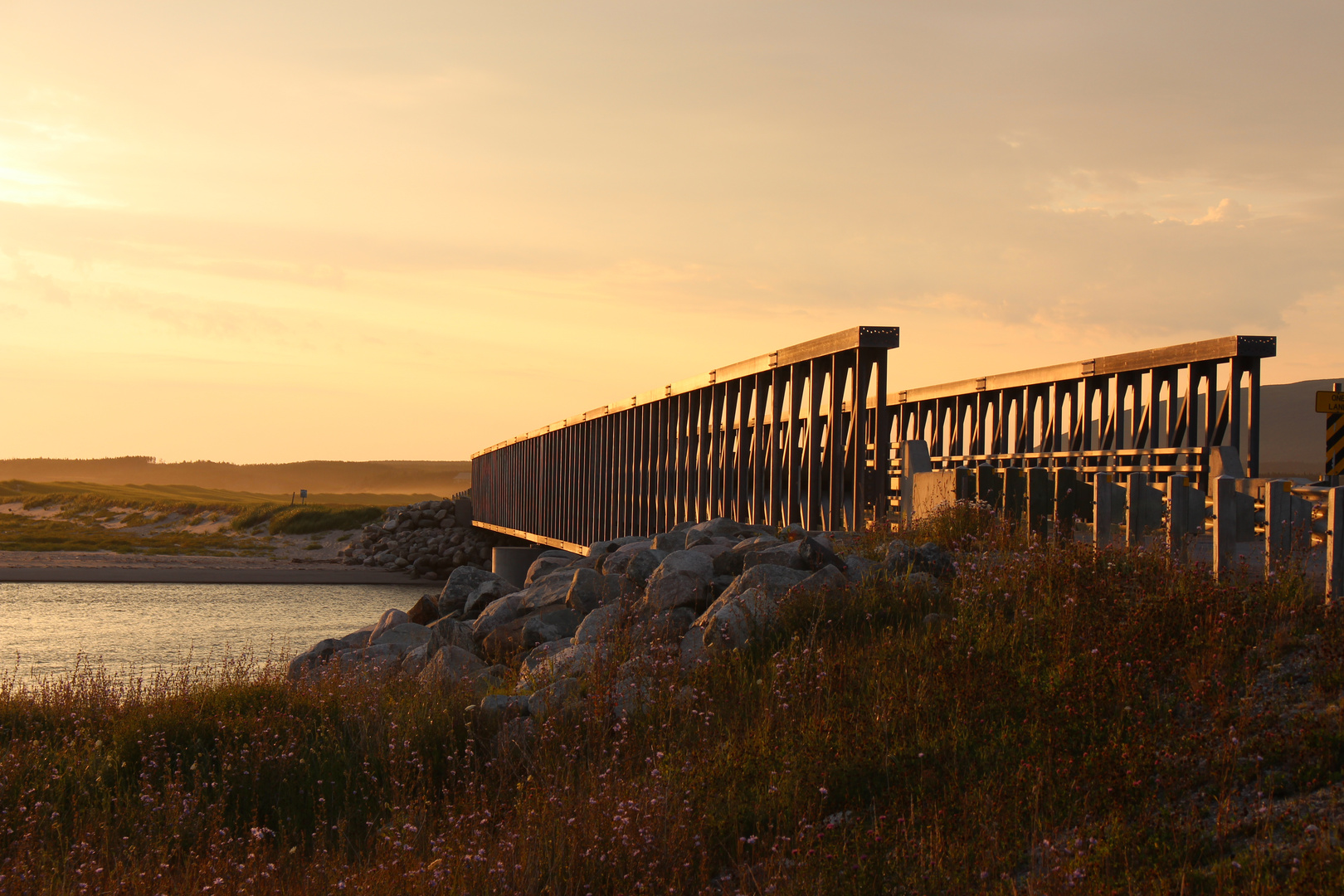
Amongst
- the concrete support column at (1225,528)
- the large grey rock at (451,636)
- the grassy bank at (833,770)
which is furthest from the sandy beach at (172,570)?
the concrete support column at (1225,528)

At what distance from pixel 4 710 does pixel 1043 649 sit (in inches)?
354

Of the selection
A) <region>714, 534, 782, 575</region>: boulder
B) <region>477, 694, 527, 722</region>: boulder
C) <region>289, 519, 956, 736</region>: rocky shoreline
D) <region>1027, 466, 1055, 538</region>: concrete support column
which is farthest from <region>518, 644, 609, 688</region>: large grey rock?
<region>1027, 466, 1055, 538</region>: concrete support column

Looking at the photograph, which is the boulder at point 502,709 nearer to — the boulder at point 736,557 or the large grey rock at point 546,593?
the boulder at point 736,557

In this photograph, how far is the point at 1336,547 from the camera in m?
6.59

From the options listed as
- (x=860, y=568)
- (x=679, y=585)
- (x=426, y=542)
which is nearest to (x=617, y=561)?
(x=679, y=585)

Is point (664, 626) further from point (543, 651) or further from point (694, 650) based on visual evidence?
point (543, 651)

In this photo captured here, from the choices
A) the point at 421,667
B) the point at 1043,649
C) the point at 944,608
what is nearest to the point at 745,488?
the point at 421,667

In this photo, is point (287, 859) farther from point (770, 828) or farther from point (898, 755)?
point (898, 755)

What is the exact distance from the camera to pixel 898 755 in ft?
18.9

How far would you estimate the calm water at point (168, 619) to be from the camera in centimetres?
2164

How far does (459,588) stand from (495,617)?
138 inches

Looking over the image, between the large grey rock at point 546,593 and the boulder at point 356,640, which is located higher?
the large grey rock at point 546,593

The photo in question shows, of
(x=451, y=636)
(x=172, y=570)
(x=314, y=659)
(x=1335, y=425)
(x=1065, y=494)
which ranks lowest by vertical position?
(x=172, y=570)

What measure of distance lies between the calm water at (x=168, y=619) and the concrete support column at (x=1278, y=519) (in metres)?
10.1
